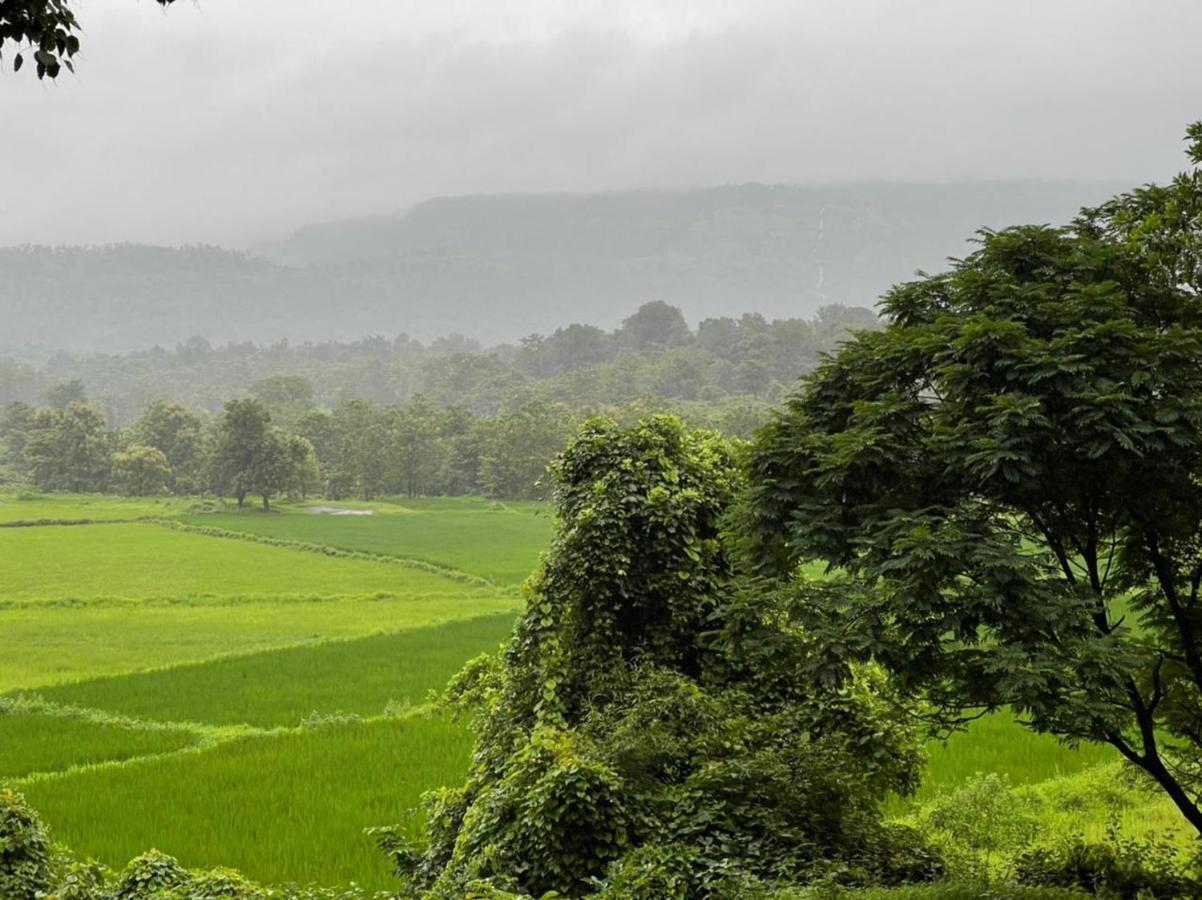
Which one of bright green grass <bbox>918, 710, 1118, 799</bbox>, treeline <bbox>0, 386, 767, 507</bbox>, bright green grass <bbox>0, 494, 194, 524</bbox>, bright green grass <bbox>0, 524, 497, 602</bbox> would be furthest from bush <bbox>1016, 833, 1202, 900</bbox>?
treeline <bbox>0, 386, 767, 507</bbox>

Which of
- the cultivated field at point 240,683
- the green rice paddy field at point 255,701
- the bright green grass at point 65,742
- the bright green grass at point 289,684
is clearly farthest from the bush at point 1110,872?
the bright green grass at point 65,742

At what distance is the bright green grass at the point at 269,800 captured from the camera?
10047 millimetres

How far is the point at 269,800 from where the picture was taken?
11844mm

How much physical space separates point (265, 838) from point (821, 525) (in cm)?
745

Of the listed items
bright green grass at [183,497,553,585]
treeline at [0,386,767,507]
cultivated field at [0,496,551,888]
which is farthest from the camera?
treeline at [0,386,767,507]

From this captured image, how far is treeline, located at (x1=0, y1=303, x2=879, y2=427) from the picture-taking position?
11175 cm

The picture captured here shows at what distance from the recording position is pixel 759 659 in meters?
7.29

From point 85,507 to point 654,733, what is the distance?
202ft

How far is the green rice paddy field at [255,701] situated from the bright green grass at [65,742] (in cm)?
5

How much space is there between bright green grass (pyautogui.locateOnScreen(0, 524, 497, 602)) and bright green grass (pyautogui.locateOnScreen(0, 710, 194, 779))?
622 inches

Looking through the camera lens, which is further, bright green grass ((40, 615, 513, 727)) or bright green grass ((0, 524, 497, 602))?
bright green grass ((0, 524, 497, 602))

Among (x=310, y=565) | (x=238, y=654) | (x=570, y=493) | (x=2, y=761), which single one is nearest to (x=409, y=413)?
(x=310, y=565)

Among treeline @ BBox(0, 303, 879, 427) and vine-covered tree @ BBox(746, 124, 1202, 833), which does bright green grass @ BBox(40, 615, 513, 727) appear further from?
treeline @ BBox(0, 303, 879, 427)

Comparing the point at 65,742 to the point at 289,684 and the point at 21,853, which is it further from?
the point at 21,853
